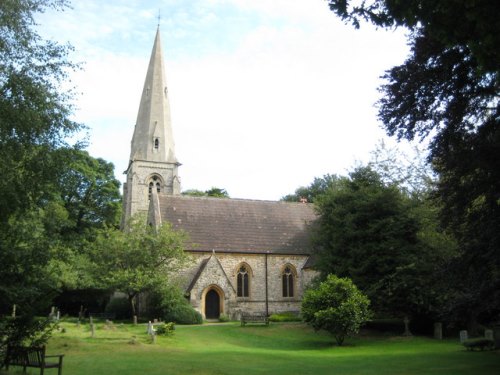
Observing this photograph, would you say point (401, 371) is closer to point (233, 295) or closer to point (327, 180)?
point (233, 295)

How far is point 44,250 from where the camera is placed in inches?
594

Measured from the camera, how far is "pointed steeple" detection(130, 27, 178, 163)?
53125mm

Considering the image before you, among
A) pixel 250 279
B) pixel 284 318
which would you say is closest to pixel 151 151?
pixel 250 279

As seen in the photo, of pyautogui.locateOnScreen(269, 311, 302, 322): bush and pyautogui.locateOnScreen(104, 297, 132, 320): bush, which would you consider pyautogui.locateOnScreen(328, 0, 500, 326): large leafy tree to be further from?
pyautogui.locateOnScreen(104, 297, 132, 320): bush

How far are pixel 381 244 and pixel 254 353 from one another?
11530mm

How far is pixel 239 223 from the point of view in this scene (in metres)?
42.0

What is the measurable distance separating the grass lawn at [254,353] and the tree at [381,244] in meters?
2.42

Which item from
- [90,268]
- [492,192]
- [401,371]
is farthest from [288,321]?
[492,192]

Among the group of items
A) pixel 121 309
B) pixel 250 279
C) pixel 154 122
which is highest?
pixel 154 122

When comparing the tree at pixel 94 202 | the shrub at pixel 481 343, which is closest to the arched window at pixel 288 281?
the shrub at pixel 481 343

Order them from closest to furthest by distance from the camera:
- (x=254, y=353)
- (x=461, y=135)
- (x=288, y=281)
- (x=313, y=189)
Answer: (x=461, y=135) < (x=254, y=353) < (x=288, y=281) < (x=313, y=189)

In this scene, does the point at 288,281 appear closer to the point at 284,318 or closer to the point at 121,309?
the point at 284,318

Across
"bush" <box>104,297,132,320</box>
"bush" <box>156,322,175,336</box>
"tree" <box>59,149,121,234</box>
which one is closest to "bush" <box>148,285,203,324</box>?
"bush" <box>104,297,132,320</box>

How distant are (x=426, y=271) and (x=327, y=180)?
39.1m
